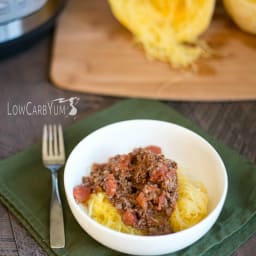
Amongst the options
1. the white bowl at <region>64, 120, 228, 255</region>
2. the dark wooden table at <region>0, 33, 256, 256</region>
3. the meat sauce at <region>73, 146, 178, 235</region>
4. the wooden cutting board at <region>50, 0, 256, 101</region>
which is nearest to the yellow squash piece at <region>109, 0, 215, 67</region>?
the wooden cutting board at <region>50, 0, 256, 101</region>

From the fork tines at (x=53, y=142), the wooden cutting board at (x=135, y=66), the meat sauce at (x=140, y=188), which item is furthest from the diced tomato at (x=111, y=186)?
the wooden cutting board at (x=135, y=66)

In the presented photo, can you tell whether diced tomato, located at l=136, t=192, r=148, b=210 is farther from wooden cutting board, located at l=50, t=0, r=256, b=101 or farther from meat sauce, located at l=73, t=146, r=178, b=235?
wooden cutting board, located at l=50, t=0, r=256, b=101

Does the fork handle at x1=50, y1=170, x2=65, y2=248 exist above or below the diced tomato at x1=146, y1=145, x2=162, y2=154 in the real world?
below

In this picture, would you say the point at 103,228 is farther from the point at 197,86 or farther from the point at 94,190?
the point at 197,86

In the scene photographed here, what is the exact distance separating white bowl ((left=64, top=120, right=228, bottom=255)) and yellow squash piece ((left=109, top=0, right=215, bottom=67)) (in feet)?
0.85

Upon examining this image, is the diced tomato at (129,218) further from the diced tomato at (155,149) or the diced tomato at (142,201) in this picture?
the diced tomato at (155,149)

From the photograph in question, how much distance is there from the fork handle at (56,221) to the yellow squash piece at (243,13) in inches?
21.2

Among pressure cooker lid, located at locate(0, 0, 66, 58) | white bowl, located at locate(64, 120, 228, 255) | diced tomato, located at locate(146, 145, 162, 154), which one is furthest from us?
pressure cooker lid, located at locate(0, 0, 66, 58)

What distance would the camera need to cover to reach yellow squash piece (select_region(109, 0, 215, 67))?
1.08 meters

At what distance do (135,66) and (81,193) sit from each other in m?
0.38

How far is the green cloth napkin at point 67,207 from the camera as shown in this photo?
71cm

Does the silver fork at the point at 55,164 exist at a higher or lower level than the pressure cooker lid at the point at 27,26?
lower

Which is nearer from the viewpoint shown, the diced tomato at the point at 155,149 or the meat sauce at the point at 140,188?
the meat sauce at the point at 140,188

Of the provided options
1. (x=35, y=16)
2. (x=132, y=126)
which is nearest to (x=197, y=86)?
(x=132, y=126)
